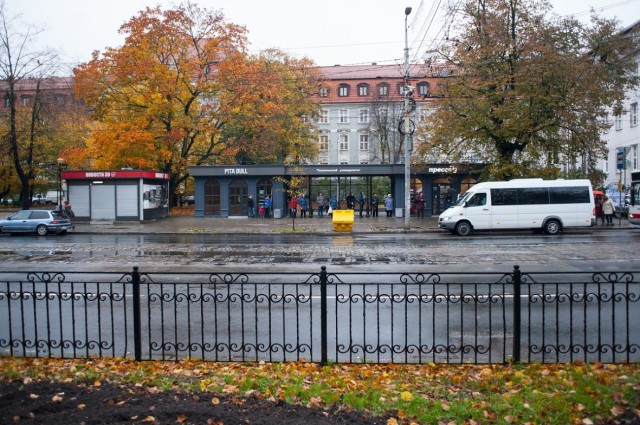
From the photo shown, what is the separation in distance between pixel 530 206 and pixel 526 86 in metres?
6.97

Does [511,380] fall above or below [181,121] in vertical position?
below

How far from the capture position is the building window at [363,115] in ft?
222

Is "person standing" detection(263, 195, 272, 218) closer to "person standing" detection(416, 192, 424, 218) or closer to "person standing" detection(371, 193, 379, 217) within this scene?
"person standing" detection(371, 193, 379, 217)

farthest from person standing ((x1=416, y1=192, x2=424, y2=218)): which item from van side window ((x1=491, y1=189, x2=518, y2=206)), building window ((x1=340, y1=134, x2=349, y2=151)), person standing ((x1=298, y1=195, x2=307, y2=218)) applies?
building window ((x1=340, y1=134, x2=349, y2=151))

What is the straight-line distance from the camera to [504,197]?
2708cm

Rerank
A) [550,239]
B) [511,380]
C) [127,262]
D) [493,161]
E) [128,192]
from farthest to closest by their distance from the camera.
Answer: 1. [128,192]
2. [493,161]
3. [550,239]
4. [127,262]
5. [511,380]

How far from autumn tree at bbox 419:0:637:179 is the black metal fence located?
2069 cm

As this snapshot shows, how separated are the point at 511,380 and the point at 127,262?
1403cm

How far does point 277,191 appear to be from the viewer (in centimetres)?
4034

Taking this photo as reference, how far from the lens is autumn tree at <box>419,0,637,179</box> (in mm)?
29531

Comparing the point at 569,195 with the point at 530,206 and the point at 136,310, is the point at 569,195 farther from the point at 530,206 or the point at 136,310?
the point at 136,310

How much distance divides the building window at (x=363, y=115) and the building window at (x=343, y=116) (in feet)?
5.94

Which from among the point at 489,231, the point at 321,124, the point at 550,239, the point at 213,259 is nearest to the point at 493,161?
the point at 489,231

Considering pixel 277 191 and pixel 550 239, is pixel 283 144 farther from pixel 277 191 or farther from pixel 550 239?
pixel 550 239
